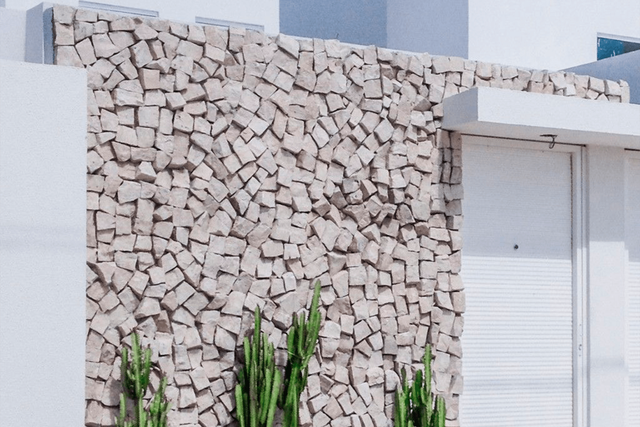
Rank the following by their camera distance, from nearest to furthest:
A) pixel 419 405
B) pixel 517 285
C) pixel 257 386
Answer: pixel 257 386, pixel 419 405, pixel 517 285

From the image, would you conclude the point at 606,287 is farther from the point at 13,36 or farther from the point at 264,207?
the point at 13,36

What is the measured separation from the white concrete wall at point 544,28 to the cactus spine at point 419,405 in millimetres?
6361

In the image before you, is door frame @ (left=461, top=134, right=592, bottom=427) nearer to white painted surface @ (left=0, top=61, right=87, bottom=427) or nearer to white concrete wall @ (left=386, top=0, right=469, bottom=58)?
white concrete wall @ (left=386, top=0, right=469, bottom=58)

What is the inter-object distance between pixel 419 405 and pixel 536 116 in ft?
10.1

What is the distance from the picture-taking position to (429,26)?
51.4 feet

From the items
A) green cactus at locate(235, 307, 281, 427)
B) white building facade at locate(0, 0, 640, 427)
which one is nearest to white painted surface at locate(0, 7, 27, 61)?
white building facade at locate(0, 0, 640, 427)

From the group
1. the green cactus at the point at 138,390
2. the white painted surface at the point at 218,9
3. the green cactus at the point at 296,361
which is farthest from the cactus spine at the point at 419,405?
the white painted surface at the point at 218,9

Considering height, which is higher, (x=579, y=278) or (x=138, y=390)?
(x=579, y=278)

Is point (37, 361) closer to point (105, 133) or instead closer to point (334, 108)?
point (105, 133)

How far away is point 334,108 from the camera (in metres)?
9.89

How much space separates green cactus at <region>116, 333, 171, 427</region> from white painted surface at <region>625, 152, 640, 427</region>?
5.65 m

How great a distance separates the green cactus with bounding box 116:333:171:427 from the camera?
334 inches

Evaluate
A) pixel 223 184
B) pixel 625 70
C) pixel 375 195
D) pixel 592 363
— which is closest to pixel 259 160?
pixel 223 184

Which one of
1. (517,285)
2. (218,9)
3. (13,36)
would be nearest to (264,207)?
(13,36)
